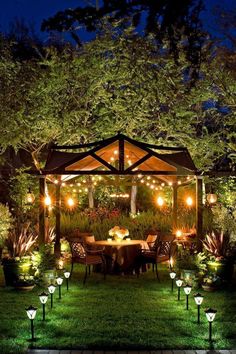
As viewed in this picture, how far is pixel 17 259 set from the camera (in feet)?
32.8

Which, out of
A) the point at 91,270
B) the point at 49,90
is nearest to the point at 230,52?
the point at 49,90

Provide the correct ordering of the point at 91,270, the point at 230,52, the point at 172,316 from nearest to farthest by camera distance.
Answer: the point at 172,316
the point at 91,270
the point at 230,52

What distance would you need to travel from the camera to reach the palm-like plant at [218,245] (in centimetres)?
1005

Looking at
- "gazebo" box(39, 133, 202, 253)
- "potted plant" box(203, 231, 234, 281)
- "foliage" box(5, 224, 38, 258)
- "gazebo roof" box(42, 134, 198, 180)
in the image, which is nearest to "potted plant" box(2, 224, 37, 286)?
"foliage" box(5, 224, 38, 258)

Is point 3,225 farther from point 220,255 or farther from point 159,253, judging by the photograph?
point 220,255

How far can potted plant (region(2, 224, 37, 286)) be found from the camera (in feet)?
32.7

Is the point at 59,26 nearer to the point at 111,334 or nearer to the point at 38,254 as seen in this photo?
the point at 111,334

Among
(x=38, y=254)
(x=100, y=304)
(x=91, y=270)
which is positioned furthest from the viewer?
(x=91, y=270)

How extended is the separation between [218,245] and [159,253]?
1992 mm

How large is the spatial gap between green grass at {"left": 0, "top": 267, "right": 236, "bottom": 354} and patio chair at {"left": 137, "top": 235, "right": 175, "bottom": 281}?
40.2 inches

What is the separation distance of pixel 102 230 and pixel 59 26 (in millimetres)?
12032

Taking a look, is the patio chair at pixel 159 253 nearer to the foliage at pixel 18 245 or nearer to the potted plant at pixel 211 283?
the potted plant at pixel 211 283

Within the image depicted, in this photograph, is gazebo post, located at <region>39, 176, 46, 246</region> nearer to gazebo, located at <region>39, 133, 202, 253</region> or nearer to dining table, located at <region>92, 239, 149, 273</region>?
gazebo, located at <region>39, 133, 202, 253</region>

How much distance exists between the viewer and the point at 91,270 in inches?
493
